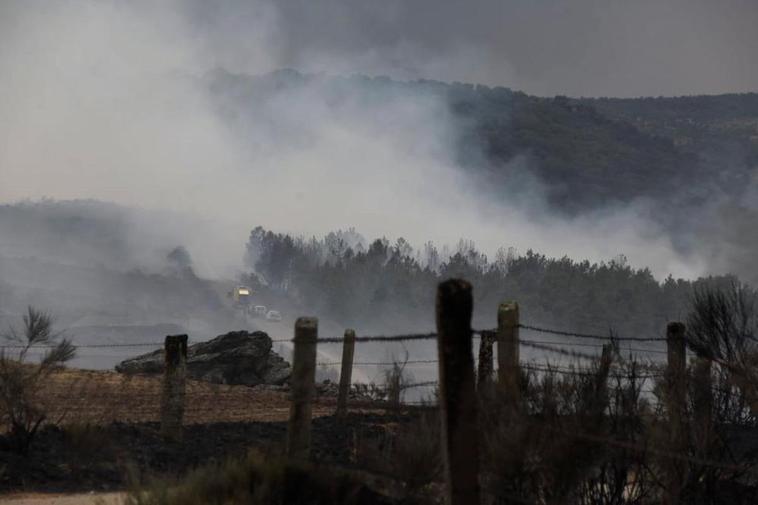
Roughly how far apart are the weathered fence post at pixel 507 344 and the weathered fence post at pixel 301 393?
201cm

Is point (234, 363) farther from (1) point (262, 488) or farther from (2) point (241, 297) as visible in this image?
(2) point (241, 297)

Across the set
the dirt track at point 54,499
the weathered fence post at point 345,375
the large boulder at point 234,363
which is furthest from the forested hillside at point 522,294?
the dirt track at point 54,499

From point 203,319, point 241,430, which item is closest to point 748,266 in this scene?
point 203,319

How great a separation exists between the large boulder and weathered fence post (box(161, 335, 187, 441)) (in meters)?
13.1

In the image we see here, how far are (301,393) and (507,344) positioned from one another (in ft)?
8.79

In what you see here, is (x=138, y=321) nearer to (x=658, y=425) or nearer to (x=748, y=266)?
(x=748, y=266)

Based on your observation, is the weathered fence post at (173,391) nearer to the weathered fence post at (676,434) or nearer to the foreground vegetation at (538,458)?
the foreground vegetation at (538,458)

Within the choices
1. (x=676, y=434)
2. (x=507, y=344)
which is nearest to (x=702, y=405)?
(x=676, y=434)

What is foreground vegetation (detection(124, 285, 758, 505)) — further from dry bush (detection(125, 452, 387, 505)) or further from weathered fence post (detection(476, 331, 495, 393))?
weathered fence post (detection(476, 331, 495, 393))

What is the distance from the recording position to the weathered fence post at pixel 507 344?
29.6ft

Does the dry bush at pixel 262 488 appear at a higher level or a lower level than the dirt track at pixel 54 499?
higher

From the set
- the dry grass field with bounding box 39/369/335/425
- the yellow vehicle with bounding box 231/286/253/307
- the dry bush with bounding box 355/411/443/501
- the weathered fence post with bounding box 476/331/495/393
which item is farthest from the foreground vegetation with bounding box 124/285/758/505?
the yellow vehicle with bounding box 231/286/253/307

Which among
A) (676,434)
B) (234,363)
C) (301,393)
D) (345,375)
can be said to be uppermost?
(234,363)

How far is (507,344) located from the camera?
34.9ft
